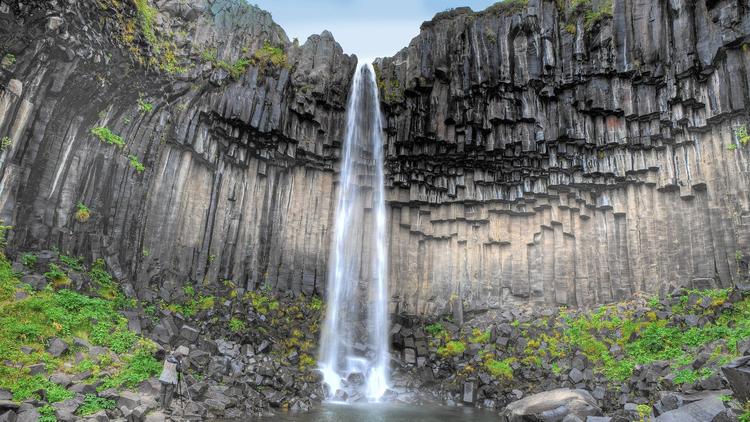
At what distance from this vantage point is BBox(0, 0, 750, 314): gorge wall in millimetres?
15812

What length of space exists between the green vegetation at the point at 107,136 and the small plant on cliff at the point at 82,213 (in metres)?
2.43

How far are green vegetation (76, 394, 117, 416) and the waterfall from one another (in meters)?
11.0

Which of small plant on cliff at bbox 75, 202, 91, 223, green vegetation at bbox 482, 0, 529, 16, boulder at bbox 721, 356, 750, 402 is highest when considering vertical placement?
green vegetation at bbox 482, 0, 529, 16

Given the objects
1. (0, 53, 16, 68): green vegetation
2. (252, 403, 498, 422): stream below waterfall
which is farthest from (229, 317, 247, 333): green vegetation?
(0, 53, 16, 68): green vegetation

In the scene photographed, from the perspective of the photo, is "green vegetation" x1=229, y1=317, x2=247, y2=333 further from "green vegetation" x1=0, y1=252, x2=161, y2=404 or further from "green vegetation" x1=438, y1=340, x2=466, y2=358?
"green vegetation" x1=438, y1=340, x2=466, y2=358

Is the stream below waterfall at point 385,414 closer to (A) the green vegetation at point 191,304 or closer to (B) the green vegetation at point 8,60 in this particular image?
(A) the green vegetation at point 191,304

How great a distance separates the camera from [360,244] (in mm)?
24172

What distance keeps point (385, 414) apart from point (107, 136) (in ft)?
44.2

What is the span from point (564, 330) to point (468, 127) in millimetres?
10194

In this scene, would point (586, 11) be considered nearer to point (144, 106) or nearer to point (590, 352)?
point (590, 352)

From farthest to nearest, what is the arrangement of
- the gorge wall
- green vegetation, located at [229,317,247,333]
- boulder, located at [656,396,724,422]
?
green vegetation, located at [229,317,247,333], the gorge wall, boulder, located at [656,396,724,422]

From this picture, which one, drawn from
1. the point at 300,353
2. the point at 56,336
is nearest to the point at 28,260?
the point at 56,336

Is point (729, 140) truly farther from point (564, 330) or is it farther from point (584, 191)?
point (564, 330)

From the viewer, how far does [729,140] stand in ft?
59.4
